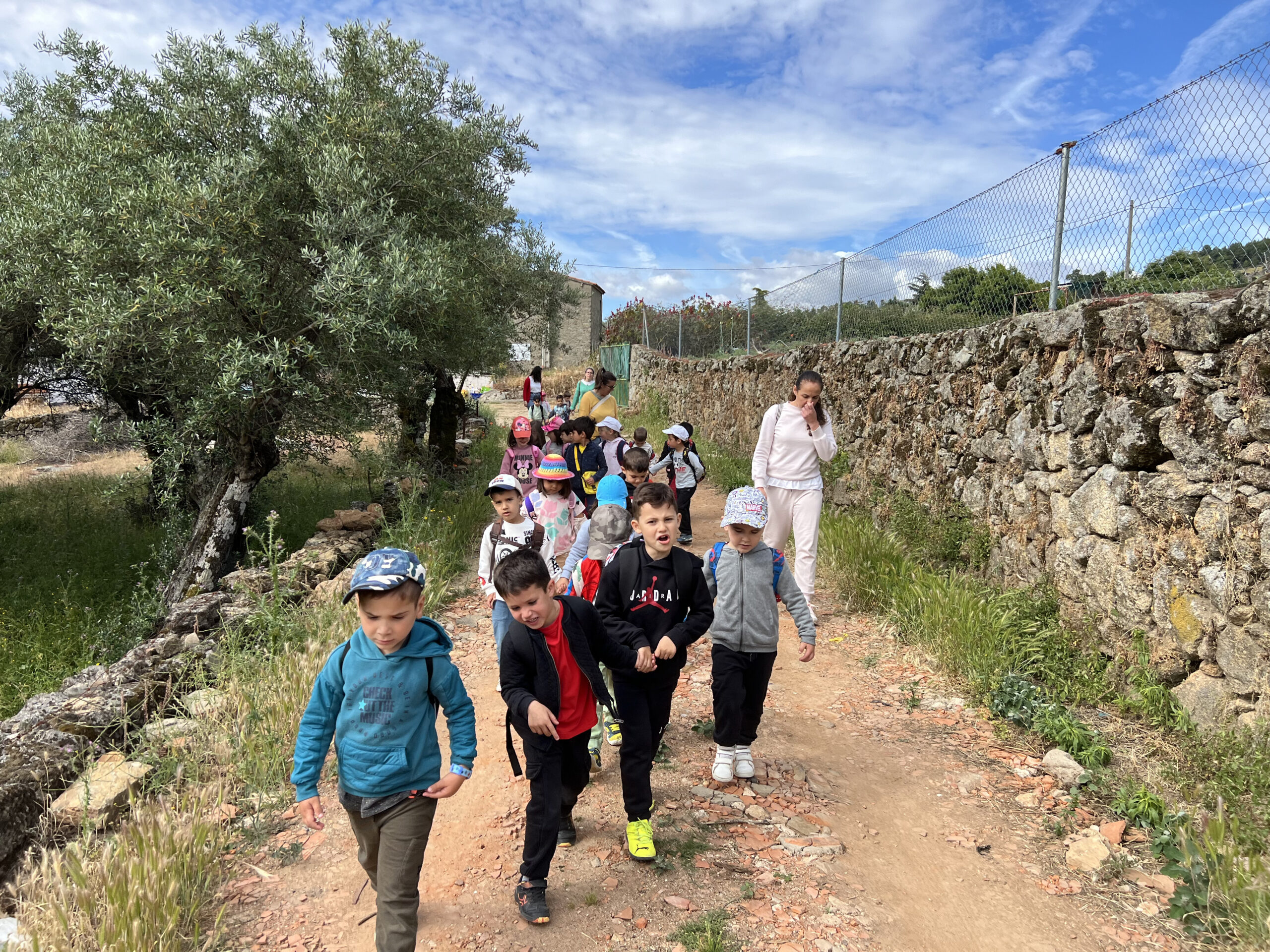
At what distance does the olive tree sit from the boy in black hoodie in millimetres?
4871

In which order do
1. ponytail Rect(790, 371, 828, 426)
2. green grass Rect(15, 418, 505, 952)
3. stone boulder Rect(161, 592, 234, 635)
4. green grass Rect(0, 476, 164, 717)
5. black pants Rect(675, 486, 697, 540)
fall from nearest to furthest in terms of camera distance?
green grass Rect(15, 418, 505, 952) → ponytail Rect(790, 371, 828, 426) → stone boulder Rect(161, 592, 234, 635) → green grass Rect(0, 476, 164, 717) → black pants Rect(675, 486, 697, 540)

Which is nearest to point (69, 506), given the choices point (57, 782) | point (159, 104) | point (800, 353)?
point (159, 104)

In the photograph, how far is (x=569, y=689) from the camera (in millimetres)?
2797

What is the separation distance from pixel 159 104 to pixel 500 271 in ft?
14.4

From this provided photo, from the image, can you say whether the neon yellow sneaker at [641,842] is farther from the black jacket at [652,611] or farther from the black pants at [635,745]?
the black jacket at [652,611]

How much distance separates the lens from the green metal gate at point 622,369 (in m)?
26.3

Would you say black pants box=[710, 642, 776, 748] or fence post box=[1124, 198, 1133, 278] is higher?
fence post box=[1124, 198, 1133, 278]

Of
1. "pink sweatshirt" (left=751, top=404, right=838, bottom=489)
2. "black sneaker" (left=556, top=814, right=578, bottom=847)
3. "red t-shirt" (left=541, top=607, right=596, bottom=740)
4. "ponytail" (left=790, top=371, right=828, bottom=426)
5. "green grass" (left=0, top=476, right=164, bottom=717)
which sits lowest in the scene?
"green grass" (left=0, top=476, right=164, bottom=717)

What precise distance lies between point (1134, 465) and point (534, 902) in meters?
3.97

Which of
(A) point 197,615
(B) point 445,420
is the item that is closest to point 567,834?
(A) point 197,615

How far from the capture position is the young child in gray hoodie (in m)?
3.47

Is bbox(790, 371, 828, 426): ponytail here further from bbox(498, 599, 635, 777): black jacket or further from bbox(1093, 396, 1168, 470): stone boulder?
bbox(498, 599, 635, 777): black jacket

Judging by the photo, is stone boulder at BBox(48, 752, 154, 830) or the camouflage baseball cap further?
the camouflage baseball cap

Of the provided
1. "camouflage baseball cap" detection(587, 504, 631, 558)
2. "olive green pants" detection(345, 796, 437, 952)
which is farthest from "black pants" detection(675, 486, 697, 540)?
"olive green pants" detection(345, 796, 437, 952)
